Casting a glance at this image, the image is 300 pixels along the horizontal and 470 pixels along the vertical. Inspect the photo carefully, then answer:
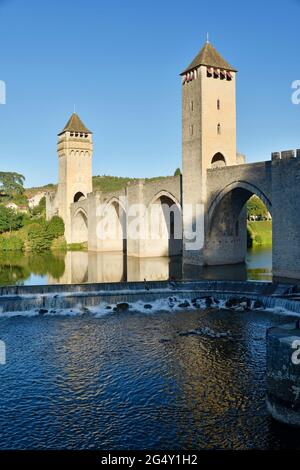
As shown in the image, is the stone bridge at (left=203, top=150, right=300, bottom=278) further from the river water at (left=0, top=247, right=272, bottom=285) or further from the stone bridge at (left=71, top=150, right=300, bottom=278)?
the river water at (left=0, top=247, right=272, bottom=285)

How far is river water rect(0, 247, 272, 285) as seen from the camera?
74.4ft

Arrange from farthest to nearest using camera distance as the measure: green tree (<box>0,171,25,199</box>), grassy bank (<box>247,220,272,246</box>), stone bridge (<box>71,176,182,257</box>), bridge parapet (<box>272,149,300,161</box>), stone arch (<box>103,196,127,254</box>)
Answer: green tree (<box>0,171,25,199</box>) → stone arch (<box>103,196,127,254</box>) → grassy bank (<box>247,220,272,246</box>) → stone bridge (<box>71,176,182,257</box>) → bridge parapet (<box>272,149,300,161</box>)

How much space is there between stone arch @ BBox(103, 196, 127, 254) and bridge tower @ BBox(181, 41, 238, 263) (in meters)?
12.6

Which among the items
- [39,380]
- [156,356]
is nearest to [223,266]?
[156,356]

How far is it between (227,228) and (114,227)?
49.7ft

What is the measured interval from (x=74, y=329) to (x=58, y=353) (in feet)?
7.52

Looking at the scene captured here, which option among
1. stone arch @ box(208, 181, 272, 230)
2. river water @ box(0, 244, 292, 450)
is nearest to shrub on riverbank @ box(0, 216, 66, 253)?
stone arch @ box(208, 181, 272, 230)

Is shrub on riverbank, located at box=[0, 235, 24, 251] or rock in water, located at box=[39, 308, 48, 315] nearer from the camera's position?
rock in water, located at box=[39, 308, 48, 315]

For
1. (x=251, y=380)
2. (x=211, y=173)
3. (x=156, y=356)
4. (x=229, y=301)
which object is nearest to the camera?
(x=251, y=380)

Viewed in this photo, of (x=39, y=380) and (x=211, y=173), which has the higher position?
(x=211, y=173)

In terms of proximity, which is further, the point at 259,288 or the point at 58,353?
the point at 259,288

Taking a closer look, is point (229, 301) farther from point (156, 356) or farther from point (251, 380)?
point (251, 380)

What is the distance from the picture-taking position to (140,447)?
7273 millimetres

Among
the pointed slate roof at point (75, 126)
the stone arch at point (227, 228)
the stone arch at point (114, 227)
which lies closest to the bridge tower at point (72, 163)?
the pointed slate roof at point (75, 126)
